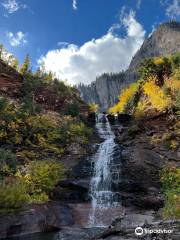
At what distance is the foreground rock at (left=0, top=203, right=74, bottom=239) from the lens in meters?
20.2

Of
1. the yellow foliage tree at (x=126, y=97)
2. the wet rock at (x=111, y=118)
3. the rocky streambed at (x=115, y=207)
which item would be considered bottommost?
the rocky streambed at (x=115, y=207)

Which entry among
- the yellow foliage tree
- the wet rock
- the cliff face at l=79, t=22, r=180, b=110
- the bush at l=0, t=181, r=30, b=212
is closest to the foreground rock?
the bush at l=0, t=181, r=30, b=212

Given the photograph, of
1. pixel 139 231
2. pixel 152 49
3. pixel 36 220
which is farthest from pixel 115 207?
pixel 152 49

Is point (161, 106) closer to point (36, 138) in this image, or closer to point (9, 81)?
point (36, 138)

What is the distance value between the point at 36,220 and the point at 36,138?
14837 mm

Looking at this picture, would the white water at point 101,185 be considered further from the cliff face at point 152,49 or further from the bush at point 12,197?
the cliff face at point 152,49

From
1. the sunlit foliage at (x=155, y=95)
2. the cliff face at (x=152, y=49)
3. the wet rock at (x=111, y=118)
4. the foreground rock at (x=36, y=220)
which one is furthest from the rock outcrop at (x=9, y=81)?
the cliff face at (x=152, y=49)

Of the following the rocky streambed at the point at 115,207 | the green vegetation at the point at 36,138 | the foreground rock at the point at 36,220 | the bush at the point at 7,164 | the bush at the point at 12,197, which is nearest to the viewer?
the rocky streambed at the point at 115,207

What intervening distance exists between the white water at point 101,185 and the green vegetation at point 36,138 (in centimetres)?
273

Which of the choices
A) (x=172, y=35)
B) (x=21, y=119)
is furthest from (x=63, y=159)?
(x=172, y=35)

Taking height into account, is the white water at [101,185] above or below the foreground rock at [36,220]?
above

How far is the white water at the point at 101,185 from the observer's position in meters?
25.1

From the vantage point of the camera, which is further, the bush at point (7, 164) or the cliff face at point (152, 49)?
the cliff face at point (152, 49)

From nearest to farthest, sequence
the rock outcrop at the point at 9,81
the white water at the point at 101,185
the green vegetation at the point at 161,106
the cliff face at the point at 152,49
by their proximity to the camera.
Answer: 1. the white water at the point at 101,185
2. the green vegetation at the point at 161,106
3. the rock outcrop at the point at 9,81
4. the cliff face at the point at 152,49
